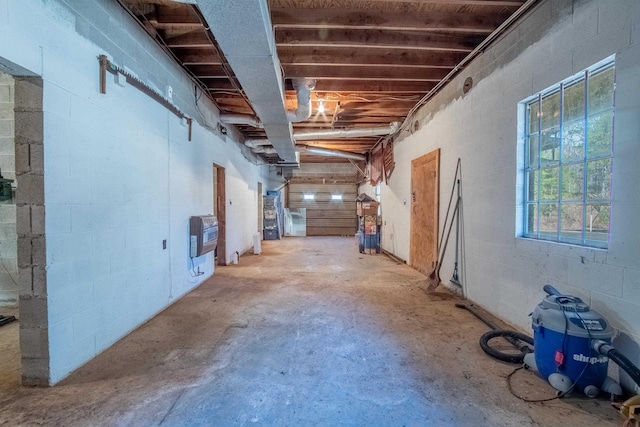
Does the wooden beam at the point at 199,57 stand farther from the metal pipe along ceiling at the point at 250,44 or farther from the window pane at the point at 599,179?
the window pane at the point at 599,179

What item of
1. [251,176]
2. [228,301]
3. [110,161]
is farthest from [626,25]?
[251,176]

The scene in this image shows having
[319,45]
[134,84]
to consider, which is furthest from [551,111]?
[134,84]

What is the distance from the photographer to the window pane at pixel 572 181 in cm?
207

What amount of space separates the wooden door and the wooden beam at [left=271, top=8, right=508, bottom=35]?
1704 millimetres

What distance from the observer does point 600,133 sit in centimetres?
192

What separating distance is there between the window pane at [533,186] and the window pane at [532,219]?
0.24ft

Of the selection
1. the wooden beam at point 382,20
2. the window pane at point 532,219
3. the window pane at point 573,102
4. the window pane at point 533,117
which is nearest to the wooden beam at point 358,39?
the wooden beam at point 382,20

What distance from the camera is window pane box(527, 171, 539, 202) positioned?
8.24 ft

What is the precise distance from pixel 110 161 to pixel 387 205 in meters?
5.86

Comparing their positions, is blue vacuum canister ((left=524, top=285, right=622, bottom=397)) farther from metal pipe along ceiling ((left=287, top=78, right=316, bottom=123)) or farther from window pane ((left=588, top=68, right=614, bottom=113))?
metal pipe along ceiling ((left=287, top=78, right=316, bottom=123))

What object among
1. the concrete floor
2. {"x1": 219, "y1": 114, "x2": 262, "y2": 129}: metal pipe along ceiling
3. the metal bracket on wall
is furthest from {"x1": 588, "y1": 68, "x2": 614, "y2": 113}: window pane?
{"x1": 219, "y1": 114, "x2": 262, "y2": 129}: metal pipe along ceiling

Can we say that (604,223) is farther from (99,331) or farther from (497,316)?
(99,331)

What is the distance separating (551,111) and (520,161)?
0.46 m

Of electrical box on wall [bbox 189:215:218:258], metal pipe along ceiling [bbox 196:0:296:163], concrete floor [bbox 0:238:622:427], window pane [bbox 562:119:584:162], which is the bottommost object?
concrete floor [bbox 0:238:622:427]
